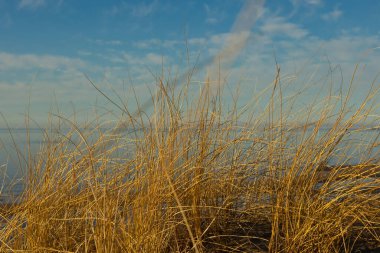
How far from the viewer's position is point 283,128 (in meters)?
2.77

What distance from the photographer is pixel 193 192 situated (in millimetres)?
2178

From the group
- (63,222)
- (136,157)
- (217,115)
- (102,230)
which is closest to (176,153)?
(136,157)

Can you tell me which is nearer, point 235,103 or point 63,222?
point 63,222

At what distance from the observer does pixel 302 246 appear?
6.86ft

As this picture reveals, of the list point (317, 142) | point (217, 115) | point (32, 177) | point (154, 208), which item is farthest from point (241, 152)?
point (32, 177)

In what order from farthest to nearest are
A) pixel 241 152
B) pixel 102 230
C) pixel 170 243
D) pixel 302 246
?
pixel 241 152 → pixel 170 243 → pixel 302 246 → pixel 102 230

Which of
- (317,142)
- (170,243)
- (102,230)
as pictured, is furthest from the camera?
(317,142)

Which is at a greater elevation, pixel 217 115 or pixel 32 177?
pixel 217 115

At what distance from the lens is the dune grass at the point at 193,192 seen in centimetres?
202

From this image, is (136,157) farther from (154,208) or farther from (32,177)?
(32,177)

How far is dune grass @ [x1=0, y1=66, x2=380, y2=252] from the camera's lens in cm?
202

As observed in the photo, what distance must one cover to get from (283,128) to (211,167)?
674 mm

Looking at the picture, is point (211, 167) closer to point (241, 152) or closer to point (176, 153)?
point (176, 153)

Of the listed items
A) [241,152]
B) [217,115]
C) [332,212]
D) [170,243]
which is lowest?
[170,243]
